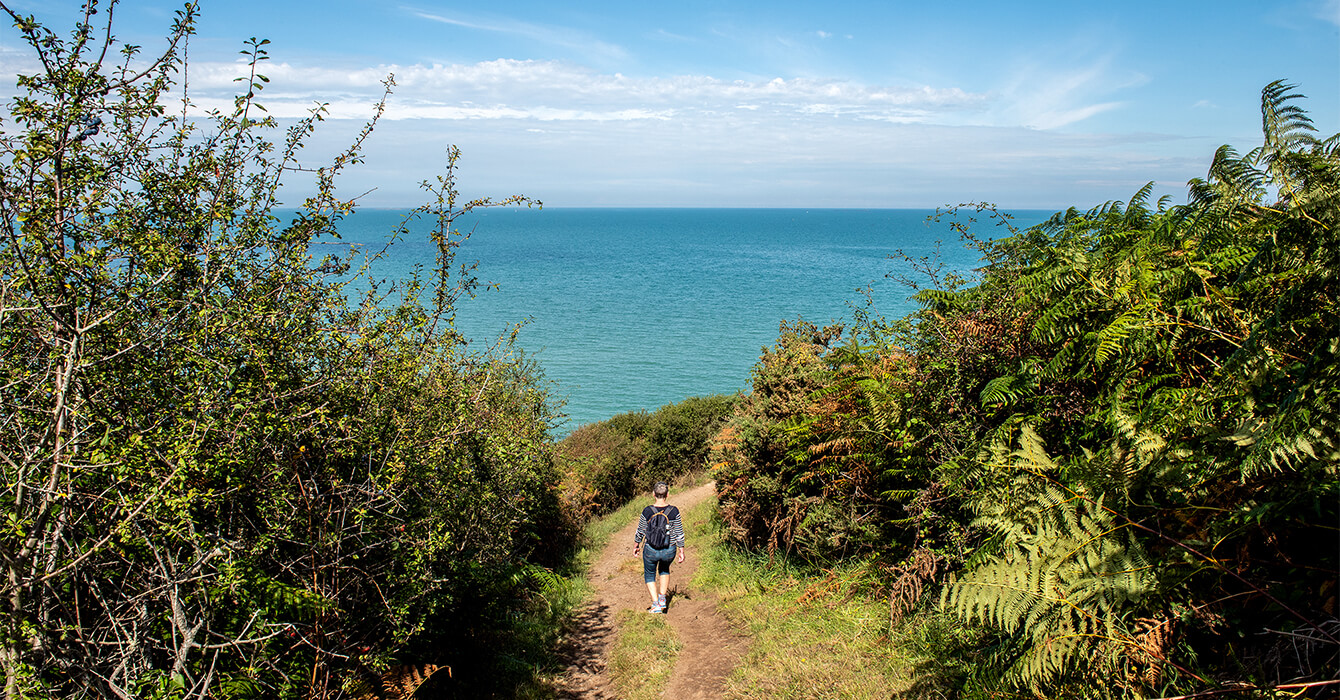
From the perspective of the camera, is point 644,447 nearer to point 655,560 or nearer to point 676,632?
point 655,560

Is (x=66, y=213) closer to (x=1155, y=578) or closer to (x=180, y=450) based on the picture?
(x=180, y=450)

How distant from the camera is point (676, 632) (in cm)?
855

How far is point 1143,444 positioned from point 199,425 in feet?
17.1

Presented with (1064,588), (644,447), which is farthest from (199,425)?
(644,447)

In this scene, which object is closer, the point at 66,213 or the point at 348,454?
the point at 66,213

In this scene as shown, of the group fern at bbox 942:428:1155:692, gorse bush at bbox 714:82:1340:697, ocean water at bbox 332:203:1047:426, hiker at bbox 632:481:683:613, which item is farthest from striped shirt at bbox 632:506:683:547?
fern at bbox 942:428:1155:692

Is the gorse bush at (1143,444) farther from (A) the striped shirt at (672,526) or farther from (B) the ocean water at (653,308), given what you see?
(A) the striped shirt at (672,526)

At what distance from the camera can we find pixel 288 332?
483cm

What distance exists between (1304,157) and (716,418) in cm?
1922

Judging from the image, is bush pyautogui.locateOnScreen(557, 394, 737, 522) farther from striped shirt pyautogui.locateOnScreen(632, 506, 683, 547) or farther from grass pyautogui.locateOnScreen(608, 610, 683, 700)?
grass pyautogui.locateOnScreen(608, 610, 683, 700)

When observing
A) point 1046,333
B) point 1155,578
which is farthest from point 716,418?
point 1155,578

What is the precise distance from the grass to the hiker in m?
0.36

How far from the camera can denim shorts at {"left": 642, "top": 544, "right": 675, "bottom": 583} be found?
9.08 m

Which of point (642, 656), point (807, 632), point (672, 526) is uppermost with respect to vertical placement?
point (672, 526)
